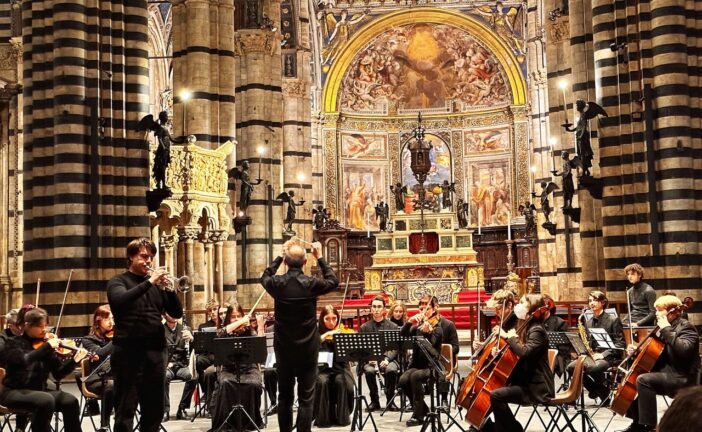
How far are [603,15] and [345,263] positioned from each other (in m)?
22.8

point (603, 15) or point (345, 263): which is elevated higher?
point (603, 15)

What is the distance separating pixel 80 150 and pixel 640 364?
35.5 ft

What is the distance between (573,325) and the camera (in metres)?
18.8

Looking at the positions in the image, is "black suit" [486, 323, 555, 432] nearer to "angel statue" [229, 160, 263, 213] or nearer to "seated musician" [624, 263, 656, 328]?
"seated musician" [624, 263, 656, 328]

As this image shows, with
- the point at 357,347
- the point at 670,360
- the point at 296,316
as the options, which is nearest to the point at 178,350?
the point at 357,347

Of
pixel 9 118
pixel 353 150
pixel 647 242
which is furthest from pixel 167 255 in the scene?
pixel 353 150

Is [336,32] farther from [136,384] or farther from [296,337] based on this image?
[136,384]

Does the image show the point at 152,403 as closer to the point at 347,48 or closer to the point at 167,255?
the point at 167,255

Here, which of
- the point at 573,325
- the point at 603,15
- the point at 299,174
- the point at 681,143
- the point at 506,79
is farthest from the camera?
the point at 506,79

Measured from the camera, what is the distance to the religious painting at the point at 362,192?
4319cm

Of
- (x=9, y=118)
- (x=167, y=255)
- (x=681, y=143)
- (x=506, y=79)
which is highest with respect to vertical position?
(x=506, y=79)

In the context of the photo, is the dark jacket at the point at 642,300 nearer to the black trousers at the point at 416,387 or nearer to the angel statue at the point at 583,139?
the black trousers at the point at 416,387

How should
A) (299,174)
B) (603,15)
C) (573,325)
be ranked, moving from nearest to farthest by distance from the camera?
(603,15)
(573,325)
(299,174)

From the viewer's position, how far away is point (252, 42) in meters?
27.3
